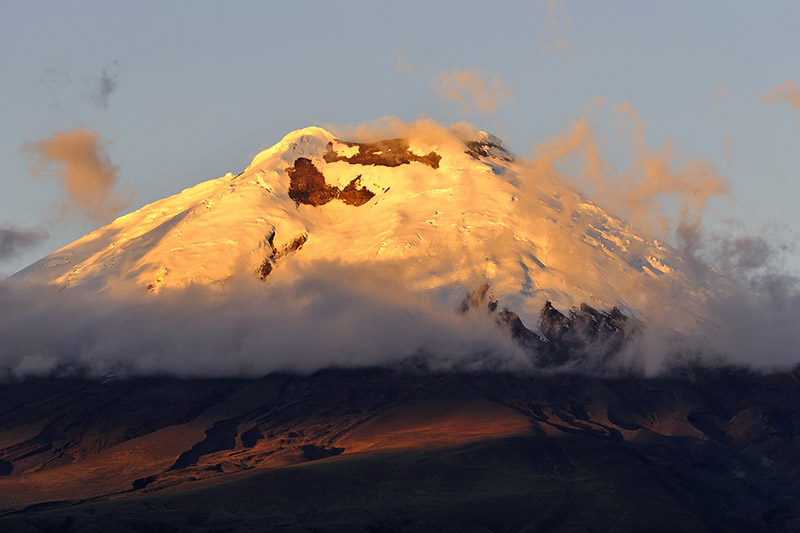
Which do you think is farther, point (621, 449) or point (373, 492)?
point (621, 449)

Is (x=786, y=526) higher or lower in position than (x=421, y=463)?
lower

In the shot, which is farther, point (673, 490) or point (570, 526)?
point (673, 490)

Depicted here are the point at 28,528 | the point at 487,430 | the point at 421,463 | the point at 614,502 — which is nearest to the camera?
the point at 28,528

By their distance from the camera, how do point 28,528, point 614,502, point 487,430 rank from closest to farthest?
point 28,528 → point 614,502 → point 487,430

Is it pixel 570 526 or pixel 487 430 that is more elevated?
pixel 487 430

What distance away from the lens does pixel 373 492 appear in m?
170

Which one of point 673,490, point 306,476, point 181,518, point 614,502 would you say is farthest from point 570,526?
point 181,518

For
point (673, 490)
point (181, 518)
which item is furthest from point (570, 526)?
point (181, 518)

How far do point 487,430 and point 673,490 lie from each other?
104 ft

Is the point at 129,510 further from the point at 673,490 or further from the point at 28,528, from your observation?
the point at 673,490

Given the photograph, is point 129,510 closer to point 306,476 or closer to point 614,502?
point 306,476

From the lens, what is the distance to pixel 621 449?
18762 cm

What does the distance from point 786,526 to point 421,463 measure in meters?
48.2

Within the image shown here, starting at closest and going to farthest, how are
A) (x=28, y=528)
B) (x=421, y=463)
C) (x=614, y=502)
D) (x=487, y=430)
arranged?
(x=28, y=528) < (x=614, y=502) < (x=421, y=463) < (x=487, y=430)
